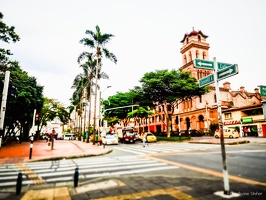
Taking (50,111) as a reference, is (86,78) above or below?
above

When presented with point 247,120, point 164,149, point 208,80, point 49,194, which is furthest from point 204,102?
point 49,194

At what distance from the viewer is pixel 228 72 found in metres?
5.53

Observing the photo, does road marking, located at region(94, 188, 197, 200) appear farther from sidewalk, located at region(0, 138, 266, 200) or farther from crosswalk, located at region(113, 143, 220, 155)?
crosswalk, located at region(113, 143, 220, 155)

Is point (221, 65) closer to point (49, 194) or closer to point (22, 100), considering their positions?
point (49, 194)

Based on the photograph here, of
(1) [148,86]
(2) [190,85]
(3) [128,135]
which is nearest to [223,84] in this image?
(2) [190,85]

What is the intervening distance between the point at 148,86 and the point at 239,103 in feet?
96.7


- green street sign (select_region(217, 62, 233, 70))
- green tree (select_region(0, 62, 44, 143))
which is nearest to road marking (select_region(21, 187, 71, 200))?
green street sign (select_region(217, 62, 233, 70))

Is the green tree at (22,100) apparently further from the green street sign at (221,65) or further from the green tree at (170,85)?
the green street sign at (221,65)

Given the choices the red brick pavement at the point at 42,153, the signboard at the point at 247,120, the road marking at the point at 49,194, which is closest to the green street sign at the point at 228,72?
the road marking at the point at 49,194

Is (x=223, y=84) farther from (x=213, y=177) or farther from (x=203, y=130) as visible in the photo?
(x=213, y=177)

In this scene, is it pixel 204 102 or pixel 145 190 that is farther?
pixel 204 102

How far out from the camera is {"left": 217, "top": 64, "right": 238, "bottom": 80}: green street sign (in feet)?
17.4

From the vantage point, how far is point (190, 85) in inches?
1300

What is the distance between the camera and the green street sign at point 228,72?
531cm
